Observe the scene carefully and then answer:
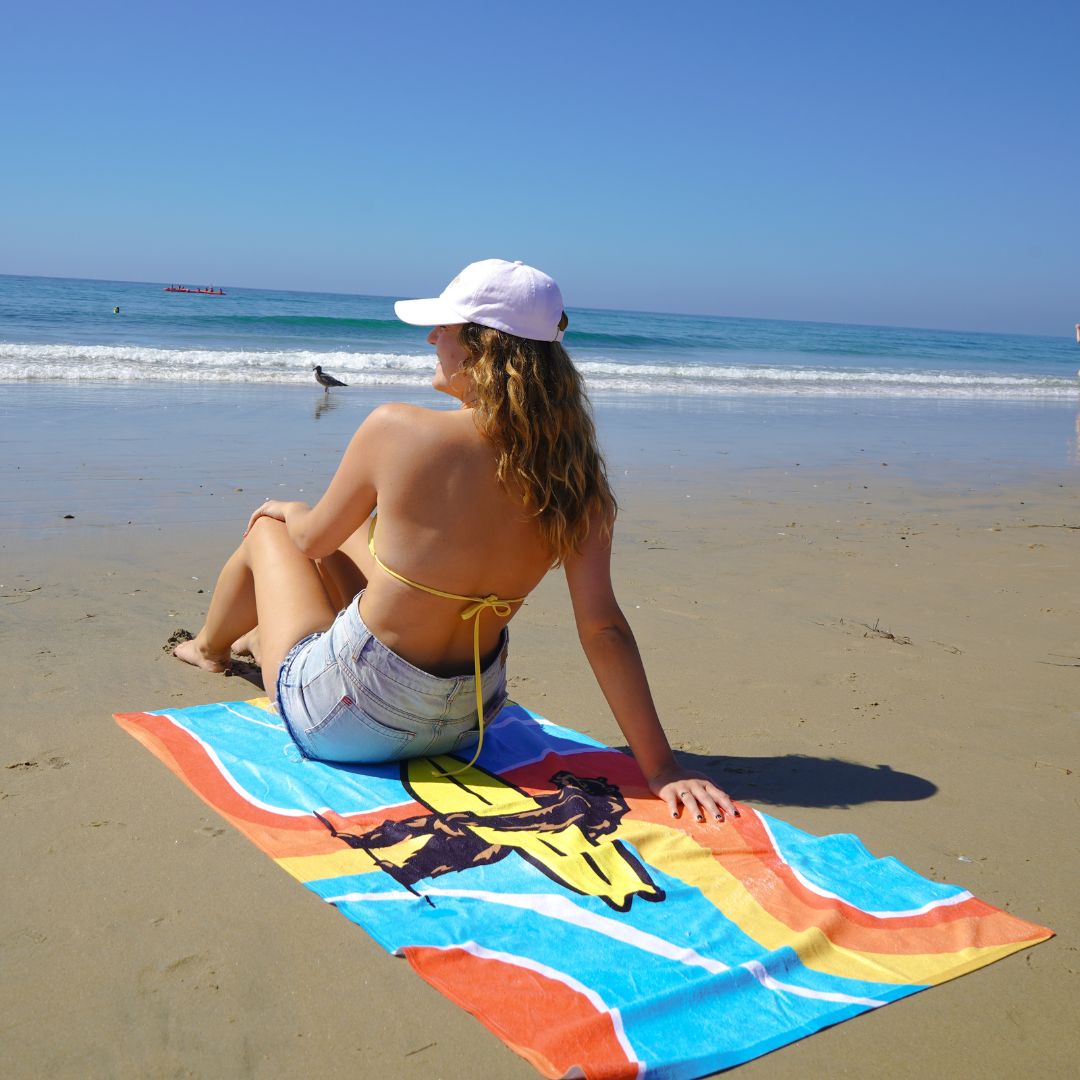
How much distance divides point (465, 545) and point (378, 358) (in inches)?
798

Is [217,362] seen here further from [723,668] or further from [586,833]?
[586,833]

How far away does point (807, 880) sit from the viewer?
100 inches

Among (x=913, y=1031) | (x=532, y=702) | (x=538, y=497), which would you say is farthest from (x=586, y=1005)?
(x=532, y=702)

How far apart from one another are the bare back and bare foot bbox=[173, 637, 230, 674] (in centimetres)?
137

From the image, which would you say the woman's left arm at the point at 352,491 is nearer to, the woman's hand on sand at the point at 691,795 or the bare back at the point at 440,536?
the bare back at the point at 440,536

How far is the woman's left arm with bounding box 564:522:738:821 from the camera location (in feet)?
9.52

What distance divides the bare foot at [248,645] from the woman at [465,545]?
73cm

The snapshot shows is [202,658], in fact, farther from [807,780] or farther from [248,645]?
[807,780]

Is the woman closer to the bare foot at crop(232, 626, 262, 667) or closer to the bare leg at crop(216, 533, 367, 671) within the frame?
the bare leg at crop(216, 533, 367, 671)

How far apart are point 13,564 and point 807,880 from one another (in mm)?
4276

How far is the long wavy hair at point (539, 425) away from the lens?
266 cm

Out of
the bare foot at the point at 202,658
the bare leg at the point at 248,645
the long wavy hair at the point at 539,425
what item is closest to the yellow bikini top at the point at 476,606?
the long wavy hair at the point at 539,425

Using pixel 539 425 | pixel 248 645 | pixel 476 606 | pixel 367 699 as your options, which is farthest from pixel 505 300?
pixel 248 645

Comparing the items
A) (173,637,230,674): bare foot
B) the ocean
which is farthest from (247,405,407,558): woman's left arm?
the ocean
